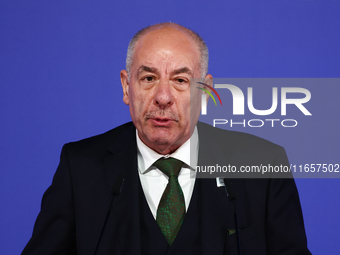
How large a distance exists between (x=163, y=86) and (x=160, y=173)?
334 millimetres

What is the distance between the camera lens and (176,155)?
1420mm

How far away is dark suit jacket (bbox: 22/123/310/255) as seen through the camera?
129 centimetres

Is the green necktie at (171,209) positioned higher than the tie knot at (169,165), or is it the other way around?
the tie knot at (169,165)

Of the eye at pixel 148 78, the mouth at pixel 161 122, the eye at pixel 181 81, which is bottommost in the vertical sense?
the mouth at pixel 161 122

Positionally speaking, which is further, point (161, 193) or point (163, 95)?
point (161, 193)

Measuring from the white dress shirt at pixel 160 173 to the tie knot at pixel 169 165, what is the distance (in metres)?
0.01

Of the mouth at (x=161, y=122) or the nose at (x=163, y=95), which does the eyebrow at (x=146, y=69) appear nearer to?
the nose at (x=163, y=95)

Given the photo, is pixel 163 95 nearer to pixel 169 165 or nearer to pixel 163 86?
pixel 163 86

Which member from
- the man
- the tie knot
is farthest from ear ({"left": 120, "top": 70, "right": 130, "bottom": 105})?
the tie knot

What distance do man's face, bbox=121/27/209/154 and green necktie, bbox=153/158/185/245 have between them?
13 centimetres

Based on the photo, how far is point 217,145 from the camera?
1511mm

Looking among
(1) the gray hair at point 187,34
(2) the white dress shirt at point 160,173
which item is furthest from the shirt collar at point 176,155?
(1) the gray hair at point 187,34

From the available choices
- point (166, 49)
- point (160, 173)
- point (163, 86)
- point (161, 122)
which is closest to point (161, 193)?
point (160, 173)

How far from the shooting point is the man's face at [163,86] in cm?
130
